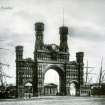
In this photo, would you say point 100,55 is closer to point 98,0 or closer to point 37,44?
point 98,0

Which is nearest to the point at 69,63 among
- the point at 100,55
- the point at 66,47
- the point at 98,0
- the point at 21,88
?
the point at 66,47

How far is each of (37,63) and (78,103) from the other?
29.5 feet

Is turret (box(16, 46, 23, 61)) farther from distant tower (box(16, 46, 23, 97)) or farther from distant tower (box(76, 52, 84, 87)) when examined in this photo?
distant tower (box(76, 52, 84, 87))

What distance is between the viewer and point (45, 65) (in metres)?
22.4

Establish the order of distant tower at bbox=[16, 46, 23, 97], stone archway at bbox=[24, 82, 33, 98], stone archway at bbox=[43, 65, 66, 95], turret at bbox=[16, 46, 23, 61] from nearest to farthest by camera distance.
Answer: distant tower at bbox=[16, 46, 23, 97]
turret at bbox=[16, 46, 23, 61]
stone archway at bbox=[24, 82, 33, 98]
stone archway at bbox=[43, 65, 66, 95]

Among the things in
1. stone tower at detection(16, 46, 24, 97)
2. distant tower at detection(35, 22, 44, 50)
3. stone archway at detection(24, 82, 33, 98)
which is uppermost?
distant tower at detection(35, 22, 44, 50)

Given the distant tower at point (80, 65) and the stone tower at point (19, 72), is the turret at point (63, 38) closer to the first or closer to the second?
the distant tower at point (80, 65)

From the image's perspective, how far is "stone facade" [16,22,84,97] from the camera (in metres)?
21.3

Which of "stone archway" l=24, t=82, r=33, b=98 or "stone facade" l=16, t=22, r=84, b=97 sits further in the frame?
"stone archway" l=24, t=82, r=33, b=98

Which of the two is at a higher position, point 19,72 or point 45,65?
point 45,65

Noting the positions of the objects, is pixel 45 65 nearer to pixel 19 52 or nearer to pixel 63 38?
pixel 19 52

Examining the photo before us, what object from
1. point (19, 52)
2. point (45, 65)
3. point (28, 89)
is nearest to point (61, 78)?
point (45, 65)

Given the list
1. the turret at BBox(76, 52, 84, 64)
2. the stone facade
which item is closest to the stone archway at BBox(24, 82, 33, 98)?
the stone facade

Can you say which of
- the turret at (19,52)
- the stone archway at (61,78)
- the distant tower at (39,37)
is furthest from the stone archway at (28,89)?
the distant tower at (39,37)
